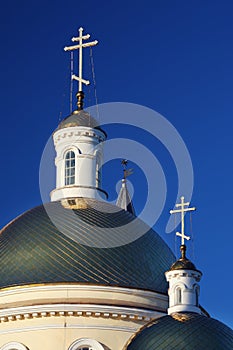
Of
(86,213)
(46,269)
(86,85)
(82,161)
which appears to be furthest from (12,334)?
(86,85)

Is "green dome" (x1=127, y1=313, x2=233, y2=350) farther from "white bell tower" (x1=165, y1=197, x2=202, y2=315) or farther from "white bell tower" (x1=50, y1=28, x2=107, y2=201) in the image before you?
"white bell tower" (x1=50, y1=28, x2=107, y2=201)

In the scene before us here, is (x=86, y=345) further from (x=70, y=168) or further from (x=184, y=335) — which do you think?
(x=70, y=168)

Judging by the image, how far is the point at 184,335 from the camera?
1203 inches

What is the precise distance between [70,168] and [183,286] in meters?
6.63

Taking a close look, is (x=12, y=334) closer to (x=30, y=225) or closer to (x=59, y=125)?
(x=30, y=225)

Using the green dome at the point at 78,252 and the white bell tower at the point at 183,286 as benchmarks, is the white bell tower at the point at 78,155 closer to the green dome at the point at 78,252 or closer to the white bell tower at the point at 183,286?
the green dome at the point at 78,252

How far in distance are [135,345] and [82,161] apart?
8.30 metres

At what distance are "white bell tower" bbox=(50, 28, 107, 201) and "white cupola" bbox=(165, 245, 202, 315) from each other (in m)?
5.11

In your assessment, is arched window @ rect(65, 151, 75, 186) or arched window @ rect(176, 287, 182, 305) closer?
arched window @ rect(176, 287, 182, 305)

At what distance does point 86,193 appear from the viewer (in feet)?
122

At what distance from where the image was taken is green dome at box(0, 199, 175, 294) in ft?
109

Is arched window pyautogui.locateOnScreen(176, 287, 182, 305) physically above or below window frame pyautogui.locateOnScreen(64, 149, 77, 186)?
below

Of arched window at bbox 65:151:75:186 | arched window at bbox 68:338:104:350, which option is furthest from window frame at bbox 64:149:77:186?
arched window at bbox 68:338:104:350

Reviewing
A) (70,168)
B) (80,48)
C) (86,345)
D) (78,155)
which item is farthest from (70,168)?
(86,345)
